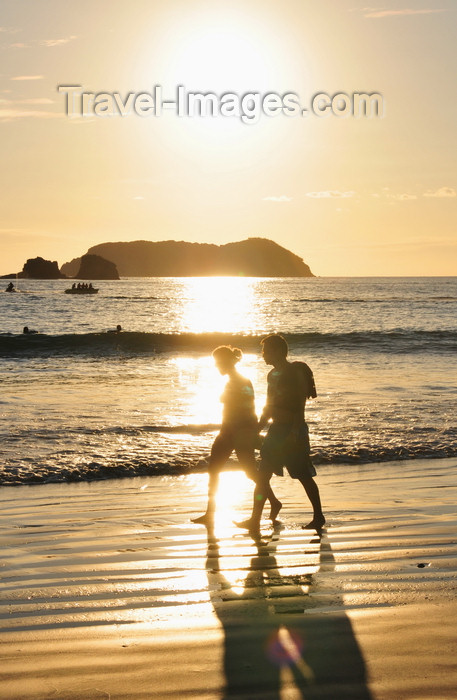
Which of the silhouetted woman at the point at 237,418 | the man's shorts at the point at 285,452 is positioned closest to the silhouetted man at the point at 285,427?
the man's shorts at the point at 285,452

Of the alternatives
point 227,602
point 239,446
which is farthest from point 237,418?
point 227,602

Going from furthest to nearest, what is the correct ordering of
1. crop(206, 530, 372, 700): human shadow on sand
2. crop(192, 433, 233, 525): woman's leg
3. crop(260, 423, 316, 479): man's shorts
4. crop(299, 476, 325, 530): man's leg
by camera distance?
1. crop(192, 433, 233, 525): woman's leg
2. crop(260, 423, 316, 479): man's shorts
3. crop(299, 476, 325, 530): man's leg
4. crop(206, 530, 372, 700): human shadow on sand

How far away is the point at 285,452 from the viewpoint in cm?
684

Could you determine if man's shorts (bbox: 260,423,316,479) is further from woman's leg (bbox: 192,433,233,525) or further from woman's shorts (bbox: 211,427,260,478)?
woman's leg (bbox: 192,433,233,525)

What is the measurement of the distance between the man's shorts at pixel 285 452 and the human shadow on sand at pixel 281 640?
141cm

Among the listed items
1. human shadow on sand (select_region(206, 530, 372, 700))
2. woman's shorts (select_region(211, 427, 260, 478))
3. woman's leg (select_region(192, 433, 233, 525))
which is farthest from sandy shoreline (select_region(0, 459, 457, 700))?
woman's shorts (select_region(211, 427, 260, 478))

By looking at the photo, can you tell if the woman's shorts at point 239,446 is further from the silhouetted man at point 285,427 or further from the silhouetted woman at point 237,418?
the silhouetted man at point 285,427

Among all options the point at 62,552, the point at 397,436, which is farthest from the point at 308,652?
the point at 397,436

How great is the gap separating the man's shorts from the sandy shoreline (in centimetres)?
51

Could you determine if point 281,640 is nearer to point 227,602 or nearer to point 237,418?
point 227,602

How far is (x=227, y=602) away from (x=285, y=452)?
2.29 meters

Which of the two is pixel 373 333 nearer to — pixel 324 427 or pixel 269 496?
pixel 324 427

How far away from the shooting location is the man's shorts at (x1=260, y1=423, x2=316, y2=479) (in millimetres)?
6812

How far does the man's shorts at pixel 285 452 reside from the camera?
681 centimetres
